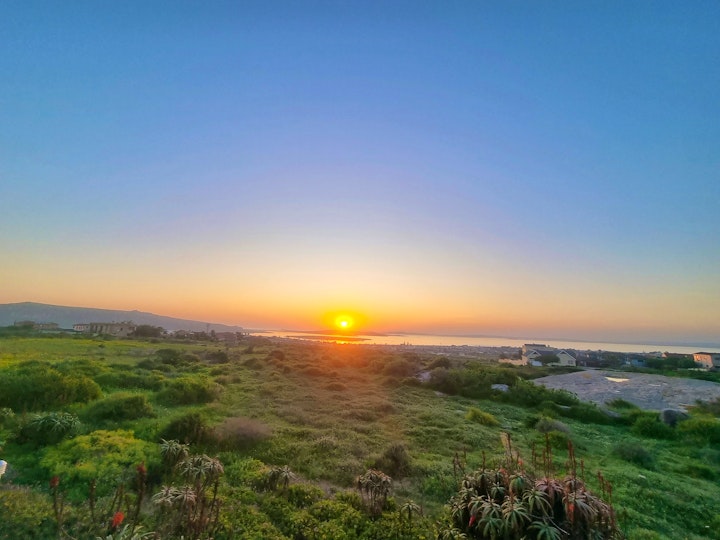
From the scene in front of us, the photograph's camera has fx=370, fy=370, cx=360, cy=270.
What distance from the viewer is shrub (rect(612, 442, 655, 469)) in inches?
641

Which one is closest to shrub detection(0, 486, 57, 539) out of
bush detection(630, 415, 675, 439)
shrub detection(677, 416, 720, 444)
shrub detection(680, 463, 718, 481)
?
shrub detection(680, 463, 718, 481)

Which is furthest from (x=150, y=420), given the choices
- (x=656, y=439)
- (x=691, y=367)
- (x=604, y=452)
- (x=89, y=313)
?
(x=89, y=313)

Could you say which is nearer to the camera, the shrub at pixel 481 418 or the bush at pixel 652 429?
the shrub at pixel 481 418

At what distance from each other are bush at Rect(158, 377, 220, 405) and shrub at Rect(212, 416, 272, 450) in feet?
20.1

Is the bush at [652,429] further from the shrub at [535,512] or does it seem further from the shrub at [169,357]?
the shrub at [169,357]

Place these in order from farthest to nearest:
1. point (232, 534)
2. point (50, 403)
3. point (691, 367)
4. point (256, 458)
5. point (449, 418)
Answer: point (691, 367) → point (449, 418) → point (50, 403) → point (256, 458) → point (232, 534)

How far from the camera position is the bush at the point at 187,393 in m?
→ 19.8

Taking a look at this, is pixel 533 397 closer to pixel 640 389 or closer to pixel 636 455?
pixel 636 455

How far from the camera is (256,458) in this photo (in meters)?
12.7

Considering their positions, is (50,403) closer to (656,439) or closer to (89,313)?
(656,439)

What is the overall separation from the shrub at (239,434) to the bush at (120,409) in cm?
370

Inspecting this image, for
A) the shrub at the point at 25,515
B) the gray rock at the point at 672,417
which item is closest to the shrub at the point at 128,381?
the shrub at the point at 25,515

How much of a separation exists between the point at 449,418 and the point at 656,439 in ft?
41.3

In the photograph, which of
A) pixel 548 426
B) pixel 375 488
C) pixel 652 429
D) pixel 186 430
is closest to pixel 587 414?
pixel 652 429
